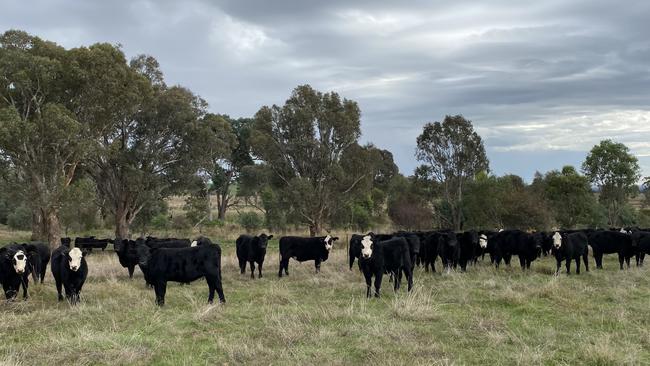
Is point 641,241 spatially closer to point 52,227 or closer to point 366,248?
point 366,248

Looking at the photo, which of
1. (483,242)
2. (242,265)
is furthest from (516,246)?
(242,265)

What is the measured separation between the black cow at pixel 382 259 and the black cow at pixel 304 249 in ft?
17.0

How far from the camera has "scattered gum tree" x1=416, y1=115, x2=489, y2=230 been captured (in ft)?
158

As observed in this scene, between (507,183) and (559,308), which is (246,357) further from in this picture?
(507,183)

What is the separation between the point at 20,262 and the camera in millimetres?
11812

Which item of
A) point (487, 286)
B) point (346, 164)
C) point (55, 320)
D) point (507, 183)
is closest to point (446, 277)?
point (487, 286)

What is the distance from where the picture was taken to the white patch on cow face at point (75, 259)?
38.3 feet

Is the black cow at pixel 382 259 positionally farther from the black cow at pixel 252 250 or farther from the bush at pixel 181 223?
the bush at pixel 181 223

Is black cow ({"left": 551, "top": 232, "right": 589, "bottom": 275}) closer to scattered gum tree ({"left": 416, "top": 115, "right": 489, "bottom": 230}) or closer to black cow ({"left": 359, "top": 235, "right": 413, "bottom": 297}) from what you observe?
black cow ({"left": 359, "top": 235, "right": 413, "bottom": 297})

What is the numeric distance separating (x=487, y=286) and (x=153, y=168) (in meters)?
27.0

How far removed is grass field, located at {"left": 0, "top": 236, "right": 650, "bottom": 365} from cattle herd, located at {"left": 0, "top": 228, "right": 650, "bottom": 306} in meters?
0.61

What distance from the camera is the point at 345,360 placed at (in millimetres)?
7324

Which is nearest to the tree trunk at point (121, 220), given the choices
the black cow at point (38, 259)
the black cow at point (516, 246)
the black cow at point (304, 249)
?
the black cow at point (38, 259)

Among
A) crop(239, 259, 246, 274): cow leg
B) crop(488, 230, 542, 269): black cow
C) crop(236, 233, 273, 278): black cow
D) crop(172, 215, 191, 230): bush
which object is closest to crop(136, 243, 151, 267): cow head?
crop(236, 233, 273, 278): black cow
